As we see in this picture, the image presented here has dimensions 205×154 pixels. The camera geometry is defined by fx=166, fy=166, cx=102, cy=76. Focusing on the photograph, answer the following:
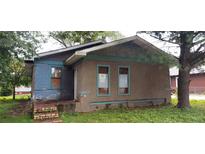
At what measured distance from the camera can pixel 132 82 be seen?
9055mm

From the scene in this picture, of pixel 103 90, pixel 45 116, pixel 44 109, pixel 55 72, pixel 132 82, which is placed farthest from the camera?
pixel 55 72

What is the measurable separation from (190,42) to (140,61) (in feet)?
8.71

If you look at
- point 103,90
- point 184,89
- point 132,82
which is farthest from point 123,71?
point 184,89

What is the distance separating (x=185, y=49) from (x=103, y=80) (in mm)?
4391

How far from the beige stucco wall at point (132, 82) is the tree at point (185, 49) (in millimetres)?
1481

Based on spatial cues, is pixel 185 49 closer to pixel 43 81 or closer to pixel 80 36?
pixel 43 81

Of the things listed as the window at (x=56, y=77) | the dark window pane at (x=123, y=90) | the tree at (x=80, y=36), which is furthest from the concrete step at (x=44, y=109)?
the tree at (x=80, y=36)

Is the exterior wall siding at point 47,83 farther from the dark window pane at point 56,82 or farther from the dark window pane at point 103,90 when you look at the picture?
the dark window pane at point 103,90

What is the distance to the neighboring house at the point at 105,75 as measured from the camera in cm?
799

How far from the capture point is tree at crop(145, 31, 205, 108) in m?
7.36
